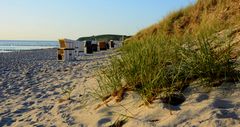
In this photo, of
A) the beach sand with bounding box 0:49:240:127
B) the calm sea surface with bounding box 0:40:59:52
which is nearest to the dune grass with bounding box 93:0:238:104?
the beach sand with bounding box 0:49:240:127

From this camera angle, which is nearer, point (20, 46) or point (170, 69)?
point (170, 69)

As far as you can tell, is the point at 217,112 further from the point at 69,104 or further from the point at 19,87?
the point at 19,87

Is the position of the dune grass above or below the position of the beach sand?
above

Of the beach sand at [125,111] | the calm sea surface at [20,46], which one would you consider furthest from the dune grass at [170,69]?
the calm sea surface at [20,46]

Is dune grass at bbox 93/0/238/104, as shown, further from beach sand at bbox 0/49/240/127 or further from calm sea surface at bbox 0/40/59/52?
Result: calm sea surface at bbox 0/40/59/52

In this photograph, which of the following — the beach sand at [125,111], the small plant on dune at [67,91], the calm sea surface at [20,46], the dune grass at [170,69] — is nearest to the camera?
the beach sand at [125,111]

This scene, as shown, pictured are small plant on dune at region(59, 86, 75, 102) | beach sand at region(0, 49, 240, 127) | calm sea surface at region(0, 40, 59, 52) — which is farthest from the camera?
calm sea surface at region(0, 40, 59, 52)

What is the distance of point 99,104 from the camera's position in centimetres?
504

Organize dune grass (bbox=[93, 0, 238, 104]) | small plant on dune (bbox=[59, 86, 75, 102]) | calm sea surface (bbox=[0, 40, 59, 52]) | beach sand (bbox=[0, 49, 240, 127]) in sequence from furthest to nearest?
1. calm sea surface (bbox=[0, 40, 59, 52])
2. small plant on dune (bbox=[59, 86, 75, 102])
3. dune grass (bbox=[93, 0, 238, 104])
4. beach sand (bbox=[0, 49, 240, 127])

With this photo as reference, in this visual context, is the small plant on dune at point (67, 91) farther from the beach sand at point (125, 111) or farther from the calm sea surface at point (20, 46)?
the calm sea surface at point (20, 46)

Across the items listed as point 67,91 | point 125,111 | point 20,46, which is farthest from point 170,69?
point 20,46

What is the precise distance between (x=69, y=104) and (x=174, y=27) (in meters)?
10.1

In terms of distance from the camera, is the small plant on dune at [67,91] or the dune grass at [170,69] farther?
the small plant on dune at [67,91]

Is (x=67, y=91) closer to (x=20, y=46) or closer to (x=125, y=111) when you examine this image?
(x=125, y=111)
